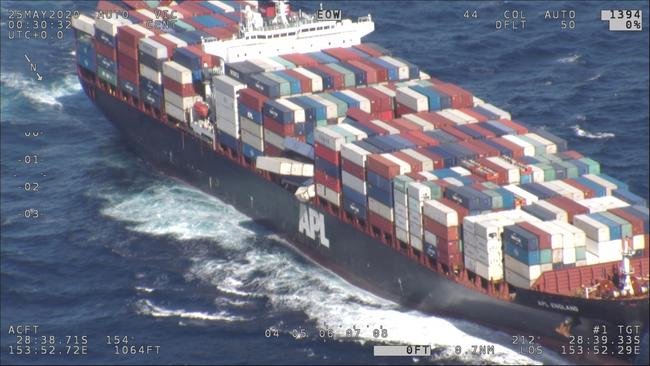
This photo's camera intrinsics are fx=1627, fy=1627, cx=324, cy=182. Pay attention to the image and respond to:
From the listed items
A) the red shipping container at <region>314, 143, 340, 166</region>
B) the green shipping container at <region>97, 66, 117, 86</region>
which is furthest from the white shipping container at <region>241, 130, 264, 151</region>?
the green shipping container at <region>97, 66, 117, 86</region>

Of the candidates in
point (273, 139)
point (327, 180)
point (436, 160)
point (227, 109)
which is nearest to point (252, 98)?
point (273, 139)

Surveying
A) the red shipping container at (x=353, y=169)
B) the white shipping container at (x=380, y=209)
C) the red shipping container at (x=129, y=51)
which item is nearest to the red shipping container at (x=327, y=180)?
the red shipping container at (x=353, y=169)

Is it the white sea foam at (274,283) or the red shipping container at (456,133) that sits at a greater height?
the red shipping container at (456,133)

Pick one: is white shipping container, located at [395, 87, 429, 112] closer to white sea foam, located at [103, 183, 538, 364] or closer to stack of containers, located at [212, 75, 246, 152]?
stack of containers, located at [212, 75, 246, 152]

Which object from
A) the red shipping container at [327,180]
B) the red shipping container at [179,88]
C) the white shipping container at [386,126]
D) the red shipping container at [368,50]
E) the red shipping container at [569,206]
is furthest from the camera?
the red shipping container at [368,50]

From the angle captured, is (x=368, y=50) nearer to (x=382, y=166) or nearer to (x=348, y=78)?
(x=348, y=78)

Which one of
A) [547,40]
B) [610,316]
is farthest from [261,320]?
[547,40]

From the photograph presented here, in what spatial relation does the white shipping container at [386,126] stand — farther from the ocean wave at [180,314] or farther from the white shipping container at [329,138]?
the ocean wave at [180,314]
